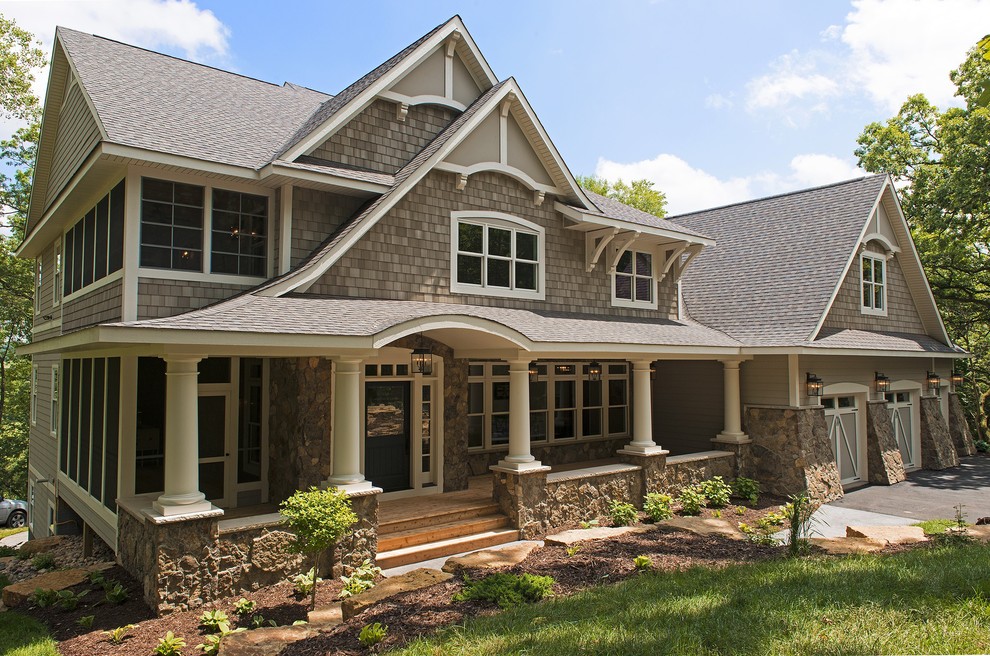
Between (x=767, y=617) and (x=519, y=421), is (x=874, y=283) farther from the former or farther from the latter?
(x=767, y=617)

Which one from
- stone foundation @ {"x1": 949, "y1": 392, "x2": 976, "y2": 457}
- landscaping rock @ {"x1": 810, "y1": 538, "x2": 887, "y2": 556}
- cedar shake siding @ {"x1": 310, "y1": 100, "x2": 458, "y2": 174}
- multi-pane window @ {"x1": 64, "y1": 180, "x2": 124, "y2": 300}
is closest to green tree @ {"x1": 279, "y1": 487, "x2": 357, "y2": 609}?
multi-pane window @ {"x1": 64, "y1": 180, "x2": 124, "y2": 300}

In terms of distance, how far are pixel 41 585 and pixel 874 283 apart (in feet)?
57.8

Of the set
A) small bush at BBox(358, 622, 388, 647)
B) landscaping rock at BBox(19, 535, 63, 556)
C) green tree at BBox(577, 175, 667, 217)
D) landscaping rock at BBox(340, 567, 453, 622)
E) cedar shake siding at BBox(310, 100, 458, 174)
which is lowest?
landscaping rock at BBox(19, 535, 63, 556)

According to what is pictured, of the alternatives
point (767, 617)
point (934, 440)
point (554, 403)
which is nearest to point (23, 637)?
point (767, 617)

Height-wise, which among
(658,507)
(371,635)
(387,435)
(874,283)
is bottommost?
(658,507)

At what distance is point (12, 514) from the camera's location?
21.9 metres

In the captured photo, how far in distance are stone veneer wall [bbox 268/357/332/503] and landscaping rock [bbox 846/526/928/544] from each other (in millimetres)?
7675

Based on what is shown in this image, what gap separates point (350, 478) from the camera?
336 inches

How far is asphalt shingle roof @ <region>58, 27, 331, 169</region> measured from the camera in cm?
932

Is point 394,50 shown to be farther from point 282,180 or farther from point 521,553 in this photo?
point 521,553

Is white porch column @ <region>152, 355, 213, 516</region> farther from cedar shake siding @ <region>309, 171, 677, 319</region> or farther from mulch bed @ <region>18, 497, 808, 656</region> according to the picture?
cedar shake siding @ <region>309, 171, 677, 319</region>

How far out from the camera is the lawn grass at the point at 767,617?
438 cm

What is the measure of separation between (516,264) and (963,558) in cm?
777

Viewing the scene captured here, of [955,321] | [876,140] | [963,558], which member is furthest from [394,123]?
[955,321]
